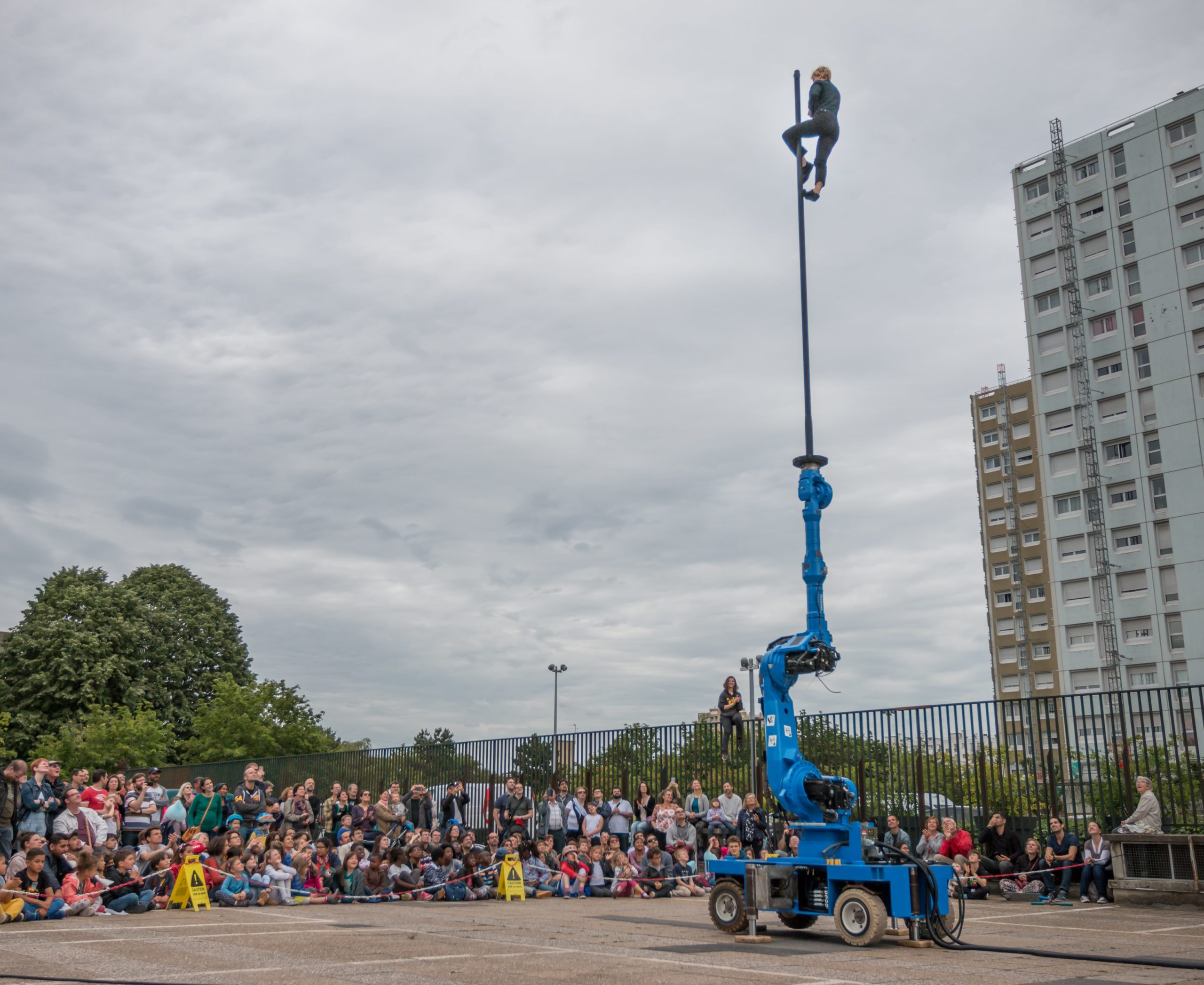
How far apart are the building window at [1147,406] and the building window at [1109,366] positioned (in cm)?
228

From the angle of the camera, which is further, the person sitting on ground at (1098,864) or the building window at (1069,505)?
the building window at (1069,505)

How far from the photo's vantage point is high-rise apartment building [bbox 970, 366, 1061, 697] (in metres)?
83.4

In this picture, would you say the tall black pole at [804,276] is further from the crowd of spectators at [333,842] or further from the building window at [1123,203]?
the building window at [1123,203]

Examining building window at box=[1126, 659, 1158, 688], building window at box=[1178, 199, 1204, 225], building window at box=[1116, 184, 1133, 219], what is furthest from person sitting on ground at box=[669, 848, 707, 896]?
building window at box=[1116, 184, 1133, 219]

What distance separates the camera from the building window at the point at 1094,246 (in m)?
72.8

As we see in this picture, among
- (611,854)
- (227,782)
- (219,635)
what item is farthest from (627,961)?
(219,635)

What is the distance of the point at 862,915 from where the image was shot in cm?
1103

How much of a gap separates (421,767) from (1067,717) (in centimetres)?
1539

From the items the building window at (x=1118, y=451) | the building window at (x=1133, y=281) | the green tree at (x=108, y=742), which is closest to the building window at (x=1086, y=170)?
the building window at (x=1133, y=281)

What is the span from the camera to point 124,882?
15.0 m

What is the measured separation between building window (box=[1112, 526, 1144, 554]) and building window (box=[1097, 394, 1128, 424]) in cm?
736

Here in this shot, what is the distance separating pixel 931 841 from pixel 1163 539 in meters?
59.1

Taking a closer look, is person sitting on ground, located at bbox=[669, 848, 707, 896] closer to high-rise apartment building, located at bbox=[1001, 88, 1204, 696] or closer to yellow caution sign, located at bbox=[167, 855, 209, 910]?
yellow caution sign, located at bbox=[167, 855, 209, 910]

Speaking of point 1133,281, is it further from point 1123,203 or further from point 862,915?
point 862,915
